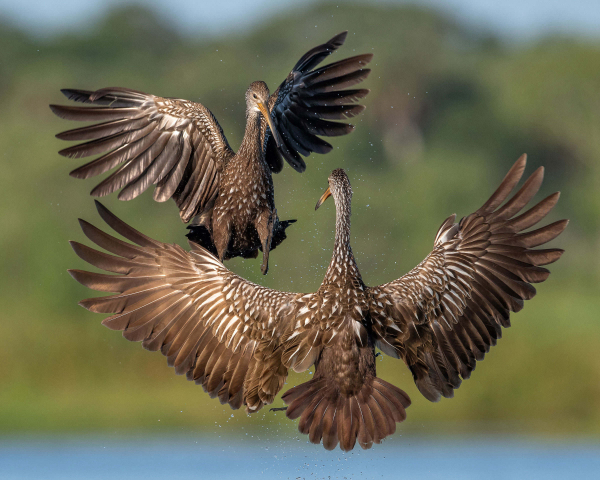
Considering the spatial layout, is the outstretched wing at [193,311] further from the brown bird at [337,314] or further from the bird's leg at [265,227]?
the bird's leg at [265,227]

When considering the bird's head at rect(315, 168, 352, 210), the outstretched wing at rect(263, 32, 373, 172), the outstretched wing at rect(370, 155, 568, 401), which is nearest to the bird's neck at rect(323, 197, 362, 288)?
the outstretched wing at rect(370, 155, 568, 401)

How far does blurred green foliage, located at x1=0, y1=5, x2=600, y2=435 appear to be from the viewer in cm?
1850

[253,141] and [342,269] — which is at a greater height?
[253,141]

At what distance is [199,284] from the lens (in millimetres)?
8125

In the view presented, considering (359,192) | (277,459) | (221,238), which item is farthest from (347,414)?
(359,192)

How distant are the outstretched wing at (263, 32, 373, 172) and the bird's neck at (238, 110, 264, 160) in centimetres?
74

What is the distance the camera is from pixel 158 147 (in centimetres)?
865

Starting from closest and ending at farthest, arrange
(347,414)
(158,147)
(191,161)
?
(347,414)
(158,147)
(191,161)

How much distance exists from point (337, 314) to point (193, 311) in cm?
116

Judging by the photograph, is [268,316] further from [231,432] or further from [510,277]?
[231,432]

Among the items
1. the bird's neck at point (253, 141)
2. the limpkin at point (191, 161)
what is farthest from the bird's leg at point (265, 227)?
the bird's neck at point (253, 141)

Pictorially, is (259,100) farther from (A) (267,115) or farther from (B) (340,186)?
(B) (340,186)

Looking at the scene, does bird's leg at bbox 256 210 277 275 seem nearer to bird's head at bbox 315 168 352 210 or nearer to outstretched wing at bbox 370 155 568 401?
bird's head at bbox 315 168 352 210

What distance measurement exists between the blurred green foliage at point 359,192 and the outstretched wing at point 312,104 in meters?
6.73
